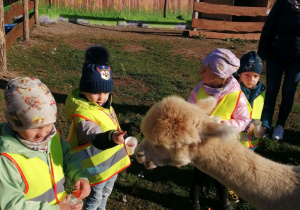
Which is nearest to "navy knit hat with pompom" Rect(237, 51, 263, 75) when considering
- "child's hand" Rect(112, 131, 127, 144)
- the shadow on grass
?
"child's hand" Rect(112, 131, 127, 144)

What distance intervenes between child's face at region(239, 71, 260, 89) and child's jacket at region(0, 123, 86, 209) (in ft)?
7.92

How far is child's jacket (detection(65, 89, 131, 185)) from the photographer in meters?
2.76

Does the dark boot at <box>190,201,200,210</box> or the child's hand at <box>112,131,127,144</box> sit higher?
the child's hand at <box>112,131,127,144</box>

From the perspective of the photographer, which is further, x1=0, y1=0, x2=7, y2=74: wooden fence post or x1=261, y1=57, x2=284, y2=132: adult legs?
x1=0, y1=0, x2=7, y2=74: wooden fence post

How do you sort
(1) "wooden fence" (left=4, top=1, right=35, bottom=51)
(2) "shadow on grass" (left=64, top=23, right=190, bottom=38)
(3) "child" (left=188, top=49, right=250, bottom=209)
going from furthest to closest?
(2) "shadow on grass" (left=64, top=23, right=190, bottom=38) < (1) "wooden fence" (left=4, top=1, right=35, bottom=51) < (3) "child" (left=188, top=49, right=250, bottom=209)

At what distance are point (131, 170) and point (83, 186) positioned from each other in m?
2.45

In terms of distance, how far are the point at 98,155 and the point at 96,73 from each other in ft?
2.55

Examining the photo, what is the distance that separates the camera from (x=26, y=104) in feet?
6.31

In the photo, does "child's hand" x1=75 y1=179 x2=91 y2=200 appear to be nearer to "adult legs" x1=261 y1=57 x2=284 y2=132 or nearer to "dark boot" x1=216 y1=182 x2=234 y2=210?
"dark boot" x1=216 y1=182 x2=234 y2=210

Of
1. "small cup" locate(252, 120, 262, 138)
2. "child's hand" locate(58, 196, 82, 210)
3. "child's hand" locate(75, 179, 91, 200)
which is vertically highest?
"small cup" locate(252, 120, 262, 138)

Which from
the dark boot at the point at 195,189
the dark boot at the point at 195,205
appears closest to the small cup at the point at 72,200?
the dark boot at the point at 195,189

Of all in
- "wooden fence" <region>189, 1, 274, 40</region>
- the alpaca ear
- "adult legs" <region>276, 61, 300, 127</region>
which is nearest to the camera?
the alpaca ear

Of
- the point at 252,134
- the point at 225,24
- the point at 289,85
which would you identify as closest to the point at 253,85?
the point at 252,134

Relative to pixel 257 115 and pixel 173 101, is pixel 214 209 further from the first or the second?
pixel 173 101
